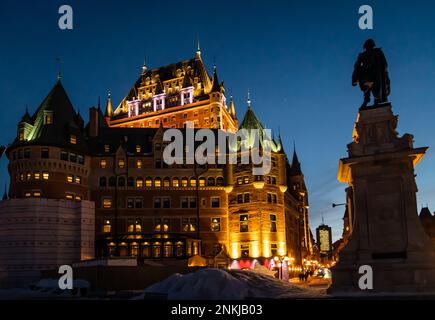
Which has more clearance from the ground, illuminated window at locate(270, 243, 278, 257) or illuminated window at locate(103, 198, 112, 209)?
illuminated window at locate(103, 198, 112, 209)

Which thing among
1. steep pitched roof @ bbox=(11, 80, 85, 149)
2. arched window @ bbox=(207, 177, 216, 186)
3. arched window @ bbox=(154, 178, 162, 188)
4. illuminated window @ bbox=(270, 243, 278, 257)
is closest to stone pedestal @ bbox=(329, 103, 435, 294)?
illuminated window @ bbox=(270, 243, 278, 257)

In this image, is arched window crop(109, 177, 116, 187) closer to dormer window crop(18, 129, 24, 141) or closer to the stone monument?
dormer window crop(18, 129, 24, 141)

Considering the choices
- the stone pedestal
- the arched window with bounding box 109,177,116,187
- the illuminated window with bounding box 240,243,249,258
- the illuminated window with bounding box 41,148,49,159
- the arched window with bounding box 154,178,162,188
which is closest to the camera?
the stone pedestal

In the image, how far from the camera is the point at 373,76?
2438 cm

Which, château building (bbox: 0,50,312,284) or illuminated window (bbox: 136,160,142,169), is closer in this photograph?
château building (bbox: 0,50,312,284)

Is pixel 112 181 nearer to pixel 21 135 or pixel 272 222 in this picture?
pixel 21 135

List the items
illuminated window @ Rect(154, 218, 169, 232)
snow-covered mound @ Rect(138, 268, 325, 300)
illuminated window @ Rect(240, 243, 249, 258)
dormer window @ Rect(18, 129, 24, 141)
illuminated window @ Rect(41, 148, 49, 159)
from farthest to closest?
1. illuminated window @ Rect(154, 218, 169, 232)
2. illuminated window @ Rect(240, 243, 249, 258)
3. dormer window @ Rect(18, 129, 24, 141)
4. illuminated window @ Rect(41, 148, 49, 159)
5. snow-covered mound @ Rect(138, 268, 325, 300)

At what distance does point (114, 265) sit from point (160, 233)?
86.5 feet

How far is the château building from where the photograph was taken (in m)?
66.4

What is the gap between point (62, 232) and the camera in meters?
62.5

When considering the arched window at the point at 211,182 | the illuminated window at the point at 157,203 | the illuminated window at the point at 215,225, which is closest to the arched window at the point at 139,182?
the illuminated window at the point at 157,203

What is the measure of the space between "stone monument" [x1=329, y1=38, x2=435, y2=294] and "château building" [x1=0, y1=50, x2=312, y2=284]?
46607mm

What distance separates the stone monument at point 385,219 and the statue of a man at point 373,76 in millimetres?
1098
